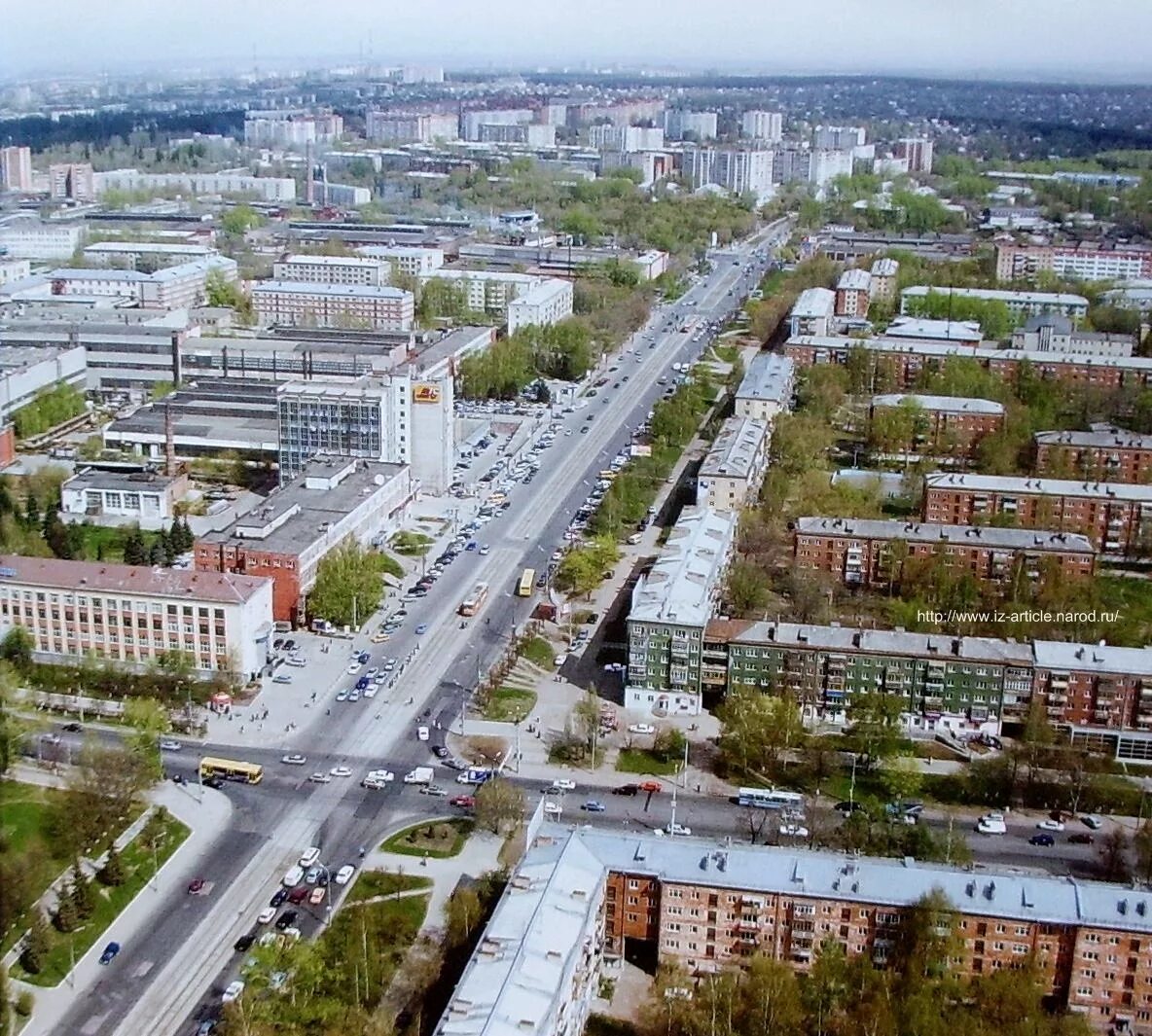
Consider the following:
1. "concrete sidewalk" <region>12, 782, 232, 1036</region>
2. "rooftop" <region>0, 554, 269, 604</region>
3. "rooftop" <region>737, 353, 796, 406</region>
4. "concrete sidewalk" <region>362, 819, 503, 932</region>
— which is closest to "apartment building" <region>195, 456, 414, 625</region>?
"rooftop" <region>0, 554, 269, 604</region>

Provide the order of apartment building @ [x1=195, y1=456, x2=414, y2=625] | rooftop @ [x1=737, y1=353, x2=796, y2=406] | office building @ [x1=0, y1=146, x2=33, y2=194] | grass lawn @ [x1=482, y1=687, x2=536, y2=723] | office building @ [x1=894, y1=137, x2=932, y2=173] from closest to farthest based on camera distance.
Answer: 1. grass lawn @ [x1=482, y1=687, x2=536, y2=723]
2. apartment building @ [x1=195, y1=456, x2=414, y2=625]
3. rooftop @ [x1=737, y1=353, x2=796, y2=406]
4. office building @ [x1=0, y1=146, x2=33, y2=194]
5. office building @ [x1=894, y1=137, x2=932, y2=173]

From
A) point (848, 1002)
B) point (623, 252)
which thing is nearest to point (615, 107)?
point (623, 252)

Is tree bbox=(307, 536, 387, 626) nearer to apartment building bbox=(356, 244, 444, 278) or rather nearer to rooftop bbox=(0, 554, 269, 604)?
rooftop bbox=(0, 554, 269, 604)

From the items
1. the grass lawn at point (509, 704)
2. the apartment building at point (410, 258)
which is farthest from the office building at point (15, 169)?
the grass lawn at point (509, 704)

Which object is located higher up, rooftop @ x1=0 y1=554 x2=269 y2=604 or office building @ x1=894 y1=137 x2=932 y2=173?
office building @ x1=894 y1=137 x2=932 y2=173

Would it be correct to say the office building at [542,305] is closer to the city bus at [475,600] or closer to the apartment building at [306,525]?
the apartment building at [306,525]

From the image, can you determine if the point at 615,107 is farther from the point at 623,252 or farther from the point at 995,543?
the point at 995,543
